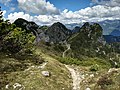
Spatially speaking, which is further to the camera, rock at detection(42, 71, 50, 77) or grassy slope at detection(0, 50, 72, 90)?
rock at detection(42, 71, 50, 77)

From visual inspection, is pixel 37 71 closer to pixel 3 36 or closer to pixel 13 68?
pixel 13 68

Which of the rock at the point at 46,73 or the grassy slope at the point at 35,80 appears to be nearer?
the grassy slope at the point at 35,80

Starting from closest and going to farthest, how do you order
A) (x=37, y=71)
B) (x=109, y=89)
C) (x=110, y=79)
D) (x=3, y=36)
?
(x=109, y=89), (x=110, y=79), (x=37, y=71), (x=3, y=36)

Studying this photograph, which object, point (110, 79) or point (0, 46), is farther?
point (0, 46)

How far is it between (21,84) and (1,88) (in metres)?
3.43

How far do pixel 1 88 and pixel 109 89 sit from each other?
1776 cm

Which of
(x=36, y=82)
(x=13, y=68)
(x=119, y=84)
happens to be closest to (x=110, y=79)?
(x=119, y=84)

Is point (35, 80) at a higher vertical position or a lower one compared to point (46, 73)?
lower

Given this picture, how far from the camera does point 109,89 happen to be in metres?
40.2

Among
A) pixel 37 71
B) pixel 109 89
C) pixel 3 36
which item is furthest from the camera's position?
pixel 3 36

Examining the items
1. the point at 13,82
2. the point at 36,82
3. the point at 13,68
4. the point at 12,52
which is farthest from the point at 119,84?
the point at 12,52

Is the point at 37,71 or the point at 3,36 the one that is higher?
the point at 3,36

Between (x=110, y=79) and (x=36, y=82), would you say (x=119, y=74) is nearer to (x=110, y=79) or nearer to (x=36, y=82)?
(x=110, y=79)

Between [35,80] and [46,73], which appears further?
[46,73]
